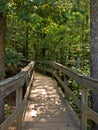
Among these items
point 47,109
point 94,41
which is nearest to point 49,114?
point 47,109

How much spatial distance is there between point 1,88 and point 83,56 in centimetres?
1262

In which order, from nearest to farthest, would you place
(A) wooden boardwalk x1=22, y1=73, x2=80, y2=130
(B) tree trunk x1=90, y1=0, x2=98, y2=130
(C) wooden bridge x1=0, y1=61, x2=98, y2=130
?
(C) wooden bridge x1=0, y1=61, x2=98, y2=130 → (A) wooden boardwalk x1=22, y1=73, x2=80, y2=130 → (B) tree trunk x1=90, y1=0, x2=98, y2=130

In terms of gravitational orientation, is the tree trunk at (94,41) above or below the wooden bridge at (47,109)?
above

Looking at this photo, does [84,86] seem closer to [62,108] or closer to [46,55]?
[62,108]

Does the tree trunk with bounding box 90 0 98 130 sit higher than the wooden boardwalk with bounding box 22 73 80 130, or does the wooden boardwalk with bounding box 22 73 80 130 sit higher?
the tree trunk with bounding box 90 0 98 130

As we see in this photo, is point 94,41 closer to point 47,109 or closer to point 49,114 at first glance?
point 49,114

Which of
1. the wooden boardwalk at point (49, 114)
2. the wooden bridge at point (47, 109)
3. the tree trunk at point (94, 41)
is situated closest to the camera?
the wooden bridge at point (47, 109)

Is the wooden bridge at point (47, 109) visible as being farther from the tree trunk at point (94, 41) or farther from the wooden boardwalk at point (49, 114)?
the tree trunk at point (94, 41)

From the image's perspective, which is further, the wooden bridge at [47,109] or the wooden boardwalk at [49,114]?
the wooden boardwalk at [49,114]

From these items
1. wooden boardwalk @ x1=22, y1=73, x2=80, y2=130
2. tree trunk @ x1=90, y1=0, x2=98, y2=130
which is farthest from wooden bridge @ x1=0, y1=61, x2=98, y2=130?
tree trunk @ x1=90, y1=0, x2=98, y2=130

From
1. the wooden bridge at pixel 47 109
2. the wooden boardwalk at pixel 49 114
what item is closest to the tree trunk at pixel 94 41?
the wooden bridge at pixel 47 109

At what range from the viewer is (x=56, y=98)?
26.1 feet

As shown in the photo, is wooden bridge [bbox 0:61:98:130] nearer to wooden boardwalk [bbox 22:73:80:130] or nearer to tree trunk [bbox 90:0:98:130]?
wooden boardwalk [bbox 22:73:80:130]

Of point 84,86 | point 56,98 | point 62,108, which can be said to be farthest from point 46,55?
point 84,86
